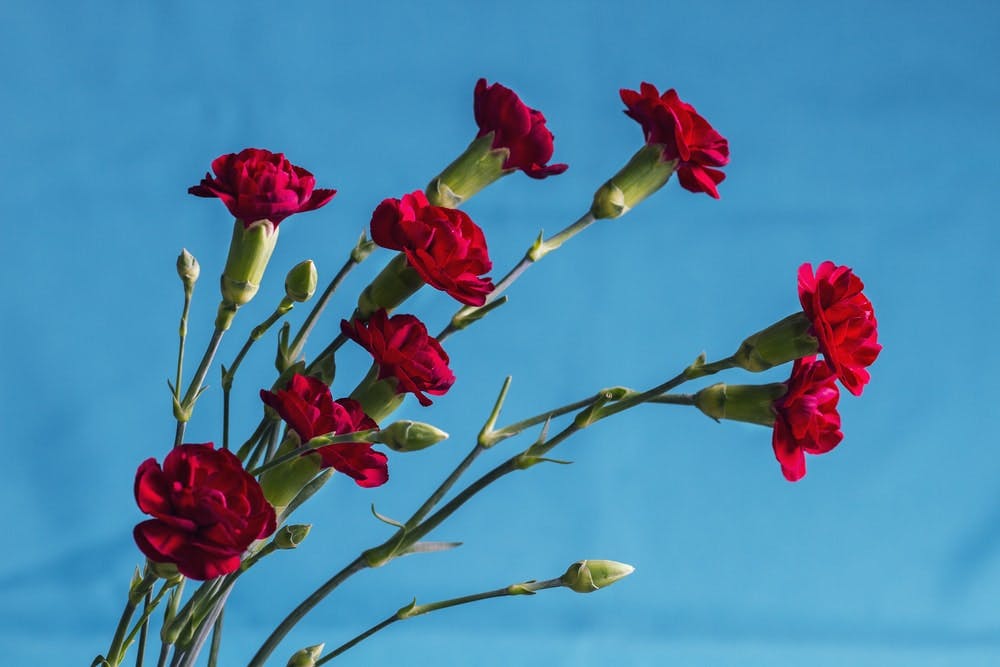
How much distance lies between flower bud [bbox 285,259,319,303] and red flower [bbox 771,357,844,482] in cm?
18

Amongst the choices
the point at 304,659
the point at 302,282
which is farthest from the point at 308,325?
the point at 304,659

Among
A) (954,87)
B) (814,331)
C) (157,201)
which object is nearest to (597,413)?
→ (814,331)

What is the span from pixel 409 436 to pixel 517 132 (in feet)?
0.51

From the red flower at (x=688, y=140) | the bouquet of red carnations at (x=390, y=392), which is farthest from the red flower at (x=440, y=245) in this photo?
the red flower at (x=688, y=140)

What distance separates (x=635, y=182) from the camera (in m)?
0.50

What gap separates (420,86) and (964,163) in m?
0.67

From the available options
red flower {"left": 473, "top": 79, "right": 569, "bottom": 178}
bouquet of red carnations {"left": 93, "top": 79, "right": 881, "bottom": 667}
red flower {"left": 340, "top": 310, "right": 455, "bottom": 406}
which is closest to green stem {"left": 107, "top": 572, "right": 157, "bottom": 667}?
bouquet of red carnations {"left": 93, "top": 79, "right": 881, "bottom": 667}

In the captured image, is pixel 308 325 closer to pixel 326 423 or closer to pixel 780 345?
pixel 326 423

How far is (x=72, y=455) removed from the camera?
133 cm

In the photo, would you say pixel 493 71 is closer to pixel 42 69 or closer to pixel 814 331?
pixel 42 69

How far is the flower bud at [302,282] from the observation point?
0.48 m

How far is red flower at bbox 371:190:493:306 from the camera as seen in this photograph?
42 centimetres

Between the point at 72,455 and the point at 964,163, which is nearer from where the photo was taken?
the point at 72,455

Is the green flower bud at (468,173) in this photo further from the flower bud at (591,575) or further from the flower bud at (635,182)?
the flower bud at (591,575)
